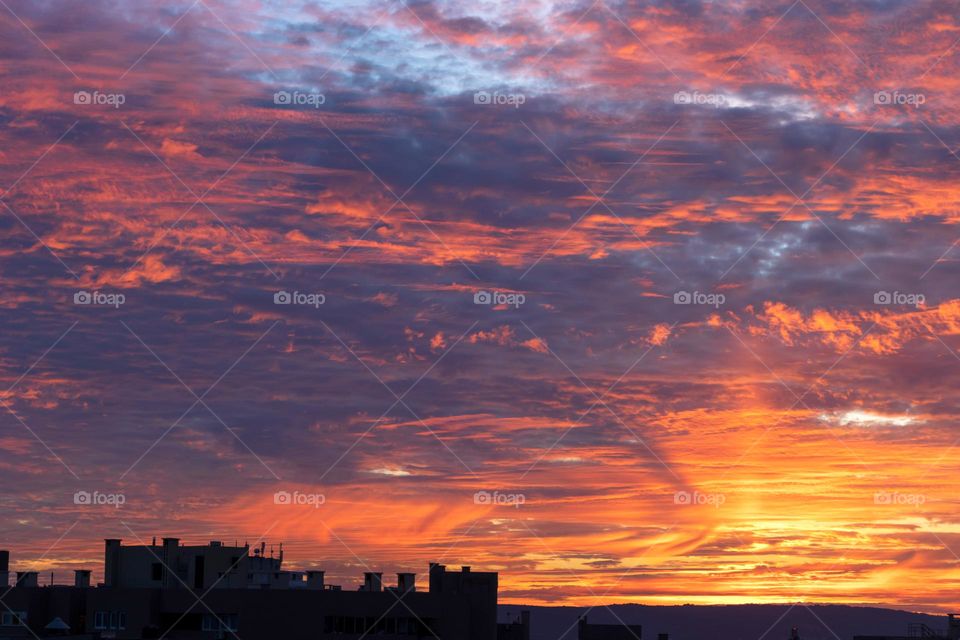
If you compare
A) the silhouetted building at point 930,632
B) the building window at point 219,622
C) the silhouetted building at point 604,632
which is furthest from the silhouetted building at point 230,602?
the silhouetted building at point 930,632

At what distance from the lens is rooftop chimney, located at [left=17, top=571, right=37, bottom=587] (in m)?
121

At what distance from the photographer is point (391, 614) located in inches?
4557

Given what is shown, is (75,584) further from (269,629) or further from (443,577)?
(443,577)

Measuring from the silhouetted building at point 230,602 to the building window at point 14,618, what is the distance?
4.6 inches

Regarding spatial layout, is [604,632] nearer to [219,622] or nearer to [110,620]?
[219,622]

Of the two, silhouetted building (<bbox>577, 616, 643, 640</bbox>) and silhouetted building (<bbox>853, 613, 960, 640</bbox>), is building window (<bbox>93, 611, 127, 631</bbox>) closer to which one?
silhouetted building (<bbox>577, 616, 643, 640</bbox>)

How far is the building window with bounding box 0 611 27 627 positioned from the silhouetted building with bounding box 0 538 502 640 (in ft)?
0.38

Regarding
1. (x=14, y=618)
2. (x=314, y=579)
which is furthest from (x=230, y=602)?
(x=14, y=618)

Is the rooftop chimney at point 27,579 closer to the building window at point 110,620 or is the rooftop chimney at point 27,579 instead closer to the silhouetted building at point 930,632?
the building window at point 110,620

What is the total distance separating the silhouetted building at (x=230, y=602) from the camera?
114 meters

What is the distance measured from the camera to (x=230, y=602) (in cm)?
11456

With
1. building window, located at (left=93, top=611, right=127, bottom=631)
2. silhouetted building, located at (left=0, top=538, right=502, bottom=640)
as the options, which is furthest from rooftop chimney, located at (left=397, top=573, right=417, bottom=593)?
building window, located at (left=93, top=611, right=127, bottom=631)

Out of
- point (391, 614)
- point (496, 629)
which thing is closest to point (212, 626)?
point (391, 614)

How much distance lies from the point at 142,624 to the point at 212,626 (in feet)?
18.3
